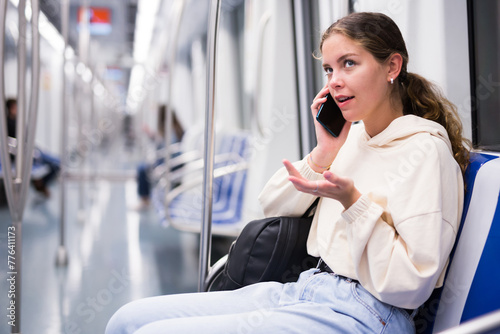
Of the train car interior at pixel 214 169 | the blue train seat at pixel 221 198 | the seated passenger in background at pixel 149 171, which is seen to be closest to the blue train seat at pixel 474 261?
the train car interior at pixel 214 169

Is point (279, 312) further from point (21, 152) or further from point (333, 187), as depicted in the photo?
point (21, 152)

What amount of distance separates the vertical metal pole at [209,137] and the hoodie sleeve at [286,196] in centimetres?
24

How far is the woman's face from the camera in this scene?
48.6 inches

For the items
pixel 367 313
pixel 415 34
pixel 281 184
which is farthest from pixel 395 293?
pixel 415 34

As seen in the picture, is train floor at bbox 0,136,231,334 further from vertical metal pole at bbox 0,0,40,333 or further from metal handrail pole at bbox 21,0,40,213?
metal handrail pole at bbox 21,0,40,213

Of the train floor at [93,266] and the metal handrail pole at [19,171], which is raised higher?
the metal handrail pole at [19,171]

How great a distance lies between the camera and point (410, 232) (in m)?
1.06

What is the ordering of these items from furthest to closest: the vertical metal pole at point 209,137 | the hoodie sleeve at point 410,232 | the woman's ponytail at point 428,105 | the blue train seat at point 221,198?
the blue train seat at point 221,198 → the vertical metal pole at point 209,137 → the woman's ponytail at point 428,105 → the hoodie sleeve at point 410,232

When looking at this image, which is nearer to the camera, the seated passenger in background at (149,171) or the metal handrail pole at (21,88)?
the metal handrail pole at (21,88)

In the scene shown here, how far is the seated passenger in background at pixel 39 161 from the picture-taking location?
20.4 ft

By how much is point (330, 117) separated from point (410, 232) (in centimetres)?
49

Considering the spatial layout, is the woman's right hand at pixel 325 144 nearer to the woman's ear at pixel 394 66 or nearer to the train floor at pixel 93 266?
the woman's ear at pixel 394 66

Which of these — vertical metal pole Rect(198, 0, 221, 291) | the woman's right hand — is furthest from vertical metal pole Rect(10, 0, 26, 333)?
the woman's right hand

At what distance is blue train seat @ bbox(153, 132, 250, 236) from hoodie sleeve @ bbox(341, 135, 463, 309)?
79.2 inches
